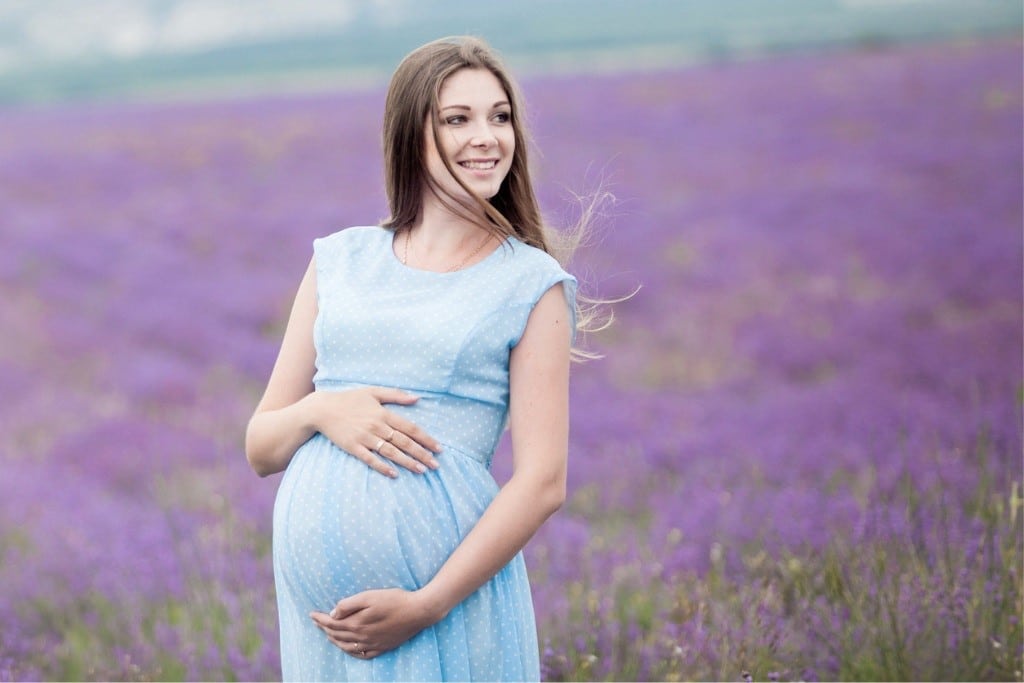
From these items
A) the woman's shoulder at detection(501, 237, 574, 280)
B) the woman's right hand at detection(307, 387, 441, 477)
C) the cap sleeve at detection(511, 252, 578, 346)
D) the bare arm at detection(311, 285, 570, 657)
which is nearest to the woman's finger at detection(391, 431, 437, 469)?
the woman's right hand at detection(307, 387, 441, 477)

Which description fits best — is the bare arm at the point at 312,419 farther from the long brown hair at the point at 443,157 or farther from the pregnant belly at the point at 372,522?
the long brown hair at the point at 443,157

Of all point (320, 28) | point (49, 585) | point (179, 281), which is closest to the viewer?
point (49, 585)

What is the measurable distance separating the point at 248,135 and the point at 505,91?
51.2 feet

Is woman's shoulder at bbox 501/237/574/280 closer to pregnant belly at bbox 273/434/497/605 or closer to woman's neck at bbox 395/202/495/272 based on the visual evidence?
woman's neck at bbox 395/202/495/272

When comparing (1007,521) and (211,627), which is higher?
(1007,521)

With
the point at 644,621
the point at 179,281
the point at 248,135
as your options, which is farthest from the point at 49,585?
the point at 248,135

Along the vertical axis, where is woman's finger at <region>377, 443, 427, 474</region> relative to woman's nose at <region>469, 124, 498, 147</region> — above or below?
below

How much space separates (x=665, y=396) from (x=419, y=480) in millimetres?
4640

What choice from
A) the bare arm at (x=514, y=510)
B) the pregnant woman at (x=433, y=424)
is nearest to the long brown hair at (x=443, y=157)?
the pregnant woman at (x=433, y=424)

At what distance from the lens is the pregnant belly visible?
185 centimetres

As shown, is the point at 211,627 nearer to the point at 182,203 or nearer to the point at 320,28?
the point at 182,203

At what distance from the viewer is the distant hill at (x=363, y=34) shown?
28.0 metres

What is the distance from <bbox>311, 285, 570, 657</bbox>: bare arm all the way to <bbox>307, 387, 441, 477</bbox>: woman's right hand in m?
0.15

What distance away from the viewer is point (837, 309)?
7.62m
